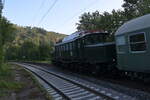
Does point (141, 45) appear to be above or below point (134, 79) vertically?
above

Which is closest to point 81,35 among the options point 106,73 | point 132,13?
point 106,73

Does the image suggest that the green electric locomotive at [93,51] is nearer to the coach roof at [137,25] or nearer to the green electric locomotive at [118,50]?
the green electric locomotive at [118,50]

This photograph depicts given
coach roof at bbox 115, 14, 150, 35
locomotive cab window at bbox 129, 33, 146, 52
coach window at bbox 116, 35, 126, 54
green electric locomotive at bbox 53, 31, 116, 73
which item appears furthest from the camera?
green electric locomotive at bbox 53, 31, 116, 73

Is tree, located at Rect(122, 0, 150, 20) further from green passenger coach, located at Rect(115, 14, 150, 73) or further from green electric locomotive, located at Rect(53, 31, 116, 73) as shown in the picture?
green passenger coach, located at Rect(115, 14, 150, 73)

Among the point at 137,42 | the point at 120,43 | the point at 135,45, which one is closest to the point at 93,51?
the point at 120,43

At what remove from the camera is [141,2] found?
164 ft

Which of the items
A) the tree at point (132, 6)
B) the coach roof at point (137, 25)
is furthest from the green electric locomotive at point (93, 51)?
the tree at point (132, 6)

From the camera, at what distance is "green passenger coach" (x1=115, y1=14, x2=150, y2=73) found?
1309 cm

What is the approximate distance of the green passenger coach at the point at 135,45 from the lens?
515 inches

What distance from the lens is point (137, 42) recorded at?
13828 millimetres

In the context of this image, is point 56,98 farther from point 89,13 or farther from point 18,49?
point 18,49

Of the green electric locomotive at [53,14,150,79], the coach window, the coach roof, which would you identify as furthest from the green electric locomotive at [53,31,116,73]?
the coach roof

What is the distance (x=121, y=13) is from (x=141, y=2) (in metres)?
4.41

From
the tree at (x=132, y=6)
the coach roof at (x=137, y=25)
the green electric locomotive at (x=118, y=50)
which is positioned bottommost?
the green electric locomotive at (x=118, y=50)
